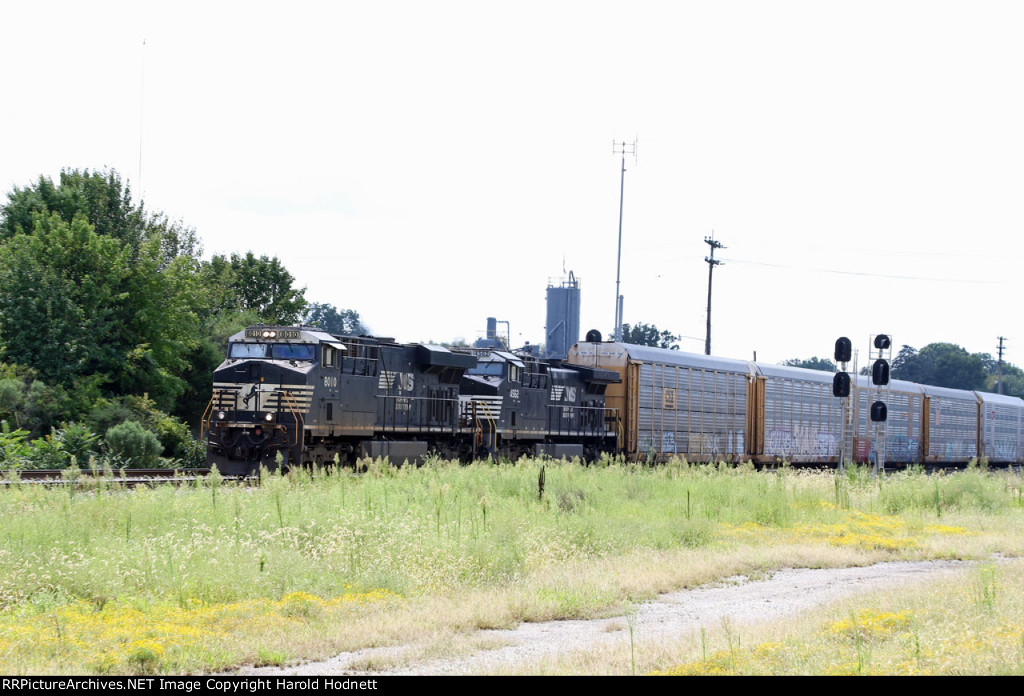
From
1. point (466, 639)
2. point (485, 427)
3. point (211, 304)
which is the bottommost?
point (466, 639)

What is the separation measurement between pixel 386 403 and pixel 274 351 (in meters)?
2.98

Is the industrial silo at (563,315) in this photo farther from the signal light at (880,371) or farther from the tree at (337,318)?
the tree at (337,318)

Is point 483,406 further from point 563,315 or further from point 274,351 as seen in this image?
point 563,315

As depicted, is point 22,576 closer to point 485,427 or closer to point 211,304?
point 485,427

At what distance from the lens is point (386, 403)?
75.7 ft

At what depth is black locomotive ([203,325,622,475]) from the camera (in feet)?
67.9

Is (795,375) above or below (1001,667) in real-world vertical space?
above

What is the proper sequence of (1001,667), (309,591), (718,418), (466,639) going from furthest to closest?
(718,418) < (309,591) < (466,639) < (1001,667)

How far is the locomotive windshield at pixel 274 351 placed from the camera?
69.2ft

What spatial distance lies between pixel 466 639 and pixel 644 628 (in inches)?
68.7

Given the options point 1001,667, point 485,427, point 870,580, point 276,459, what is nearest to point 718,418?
point 485,427

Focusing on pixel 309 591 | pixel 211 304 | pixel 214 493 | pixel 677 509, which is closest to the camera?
pixel 309 591

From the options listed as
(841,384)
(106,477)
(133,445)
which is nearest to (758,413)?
(841,384)

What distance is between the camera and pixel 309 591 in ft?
33.4
